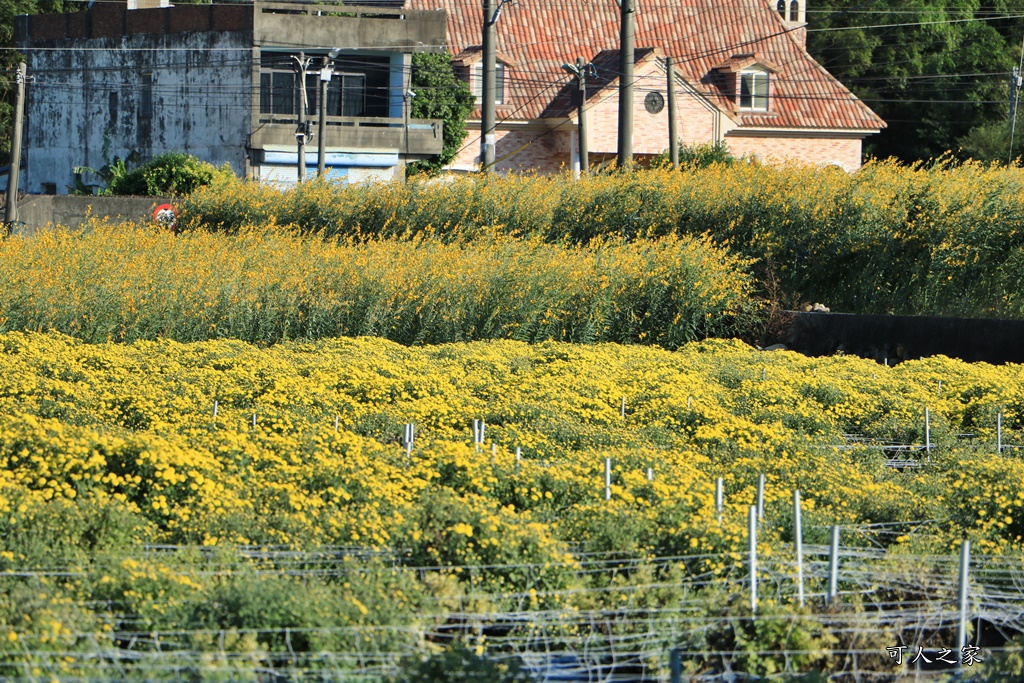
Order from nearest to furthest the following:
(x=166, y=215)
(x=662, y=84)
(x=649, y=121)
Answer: (x=166, y=215)
(x=662, y=84)
(x=649, y=121)

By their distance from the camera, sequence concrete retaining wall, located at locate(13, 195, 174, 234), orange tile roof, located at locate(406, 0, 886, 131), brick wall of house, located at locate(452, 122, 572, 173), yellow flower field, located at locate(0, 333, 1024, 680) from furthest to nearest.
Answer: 1. orange tile roof, located at locate(406, 0, 886, 131)
2. brick wall of house, located at locate(452, 122, 572, 173)
3. concrete retaining wall, located at locate(13, 195, 174, 234)
4. yellow flower field, located at locate(0, 333, 1024, 680)

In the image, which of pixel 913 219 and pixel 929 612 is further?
pixel 913 219

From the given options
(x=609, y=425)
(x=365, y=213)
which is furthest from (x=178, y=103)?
(x=609, y=425)

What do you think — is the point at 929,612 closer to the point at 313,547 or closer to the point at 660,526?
the point at 660,526

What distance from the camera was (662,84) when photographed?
136 ft

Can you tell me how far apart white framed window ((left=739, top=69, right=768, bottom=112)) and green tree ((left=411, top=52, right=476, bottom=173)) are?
31.1 feet

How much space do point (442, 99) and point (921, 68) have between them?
69.3 ft

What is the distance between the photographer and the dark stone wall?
17.5 meters

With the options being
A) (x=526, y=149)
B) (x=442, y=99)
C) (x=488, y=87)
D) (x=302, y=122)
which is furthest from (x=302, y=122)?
(x=526, y=149)

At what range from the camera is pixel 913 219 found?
2116cm

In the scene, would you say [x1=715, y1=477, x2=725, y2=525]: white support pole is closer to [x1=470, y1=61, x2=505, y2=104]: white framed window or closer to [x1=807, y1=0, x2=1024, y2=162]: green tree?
[x1=470, y1=61, x2=505, y2=104]: white framed window

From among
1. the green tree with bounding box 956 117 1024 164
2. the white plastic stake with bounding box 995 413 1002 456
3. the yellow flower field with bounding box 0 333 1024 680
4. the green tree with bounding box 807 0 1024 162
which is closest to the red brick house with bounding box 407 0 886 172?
the green tree with bounding box 956 117 1024 164

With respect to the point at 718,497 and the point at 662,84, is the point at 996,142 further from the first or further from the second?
the point at 718,497

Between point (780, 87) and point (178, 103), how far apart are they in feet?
64.2
